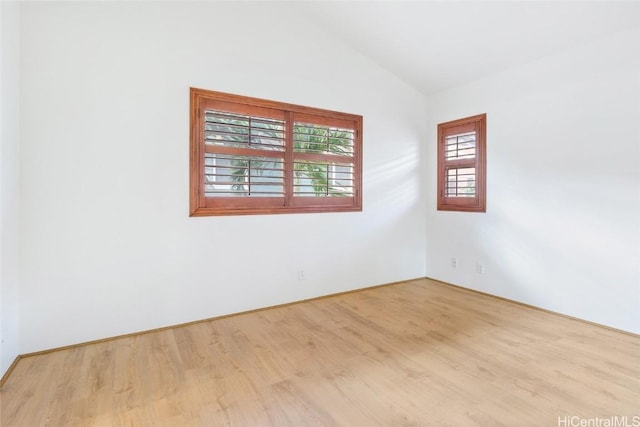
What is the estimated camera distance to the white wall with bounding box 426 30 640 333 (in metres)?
2.80

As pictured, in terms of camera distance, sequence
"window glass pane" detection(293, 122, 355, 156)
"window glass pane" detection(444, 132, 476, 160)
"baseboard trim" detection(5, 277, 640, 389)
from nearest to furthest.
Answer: "baseboard trim" detection(5, 277, 640, 389) < "window glass pane" detection(293, 122, 355, 156) < "window glass pane" detection(444, 132, 476, 160)

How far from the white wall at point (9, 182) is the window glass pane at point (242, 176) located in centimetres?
137

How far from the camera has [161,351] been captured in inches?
98.3

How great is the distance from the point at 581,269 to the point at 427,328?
168 centimetres

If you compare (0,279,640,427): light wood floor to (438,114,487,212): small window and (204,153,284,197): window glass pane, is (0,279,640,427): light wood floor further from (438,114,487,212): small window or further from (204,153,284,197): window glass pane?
(438,114,487,212): small window

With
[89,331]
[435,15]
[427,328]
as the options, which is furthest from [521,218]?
[89,331]

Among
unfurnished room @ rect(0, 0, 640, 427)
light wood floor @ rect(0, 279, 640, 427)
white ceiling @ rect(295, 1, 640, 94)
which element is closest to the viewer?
light wood floor @ rect(0, 279, 640, 427)

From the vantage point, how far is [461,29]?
3.16 meters

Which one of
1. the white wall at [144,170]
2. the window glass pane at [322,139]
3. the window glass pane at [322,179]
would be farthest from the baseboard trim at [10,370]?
the window glass pane at [322,139]

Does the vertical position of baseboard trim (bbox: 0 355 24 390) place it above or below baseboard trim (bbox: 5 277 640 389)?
below

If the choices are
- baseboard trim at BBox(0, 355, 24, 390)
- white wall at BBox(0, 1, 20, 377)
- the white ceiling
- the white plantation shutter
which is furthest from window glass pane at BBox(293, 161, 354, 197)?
baseboard trim at BBox(0, 355, 24, 390)

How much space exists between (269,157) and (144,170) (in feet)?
3.98

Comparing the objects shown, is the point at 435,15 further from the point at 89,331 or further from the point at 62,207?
the point at 89,331

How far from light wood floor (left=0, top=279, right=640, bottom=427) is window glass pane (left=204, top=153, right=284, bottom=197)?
4.29 feet
